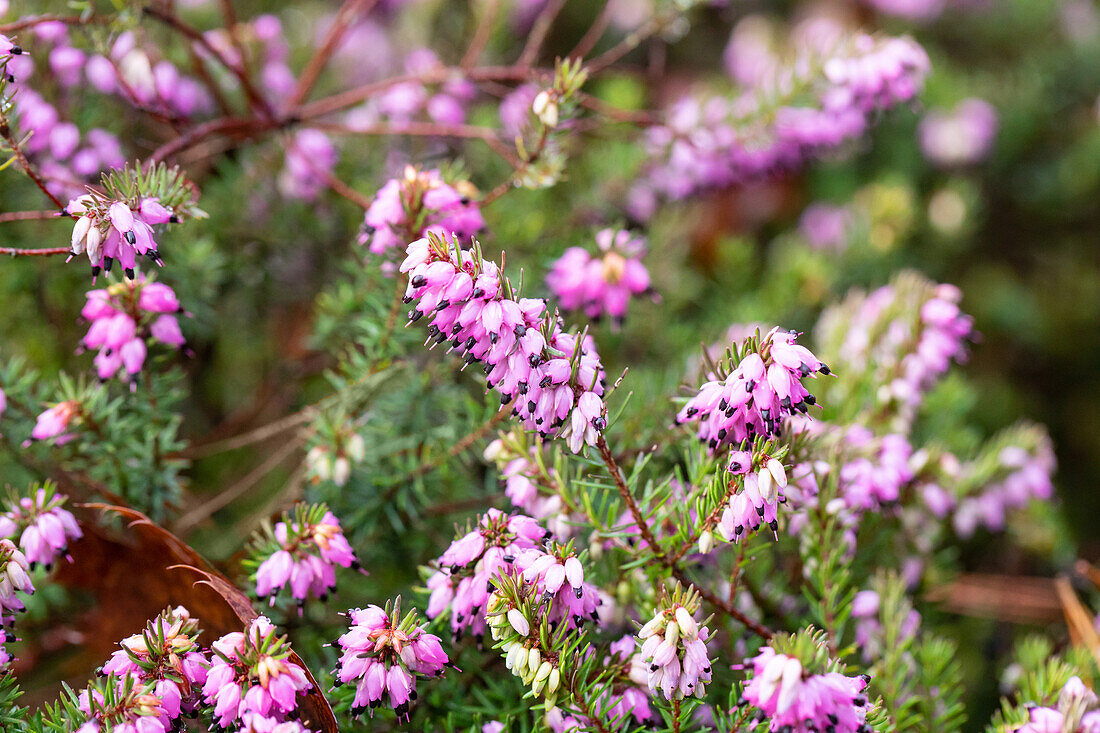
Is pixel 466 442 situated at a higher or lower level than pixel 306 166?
lower

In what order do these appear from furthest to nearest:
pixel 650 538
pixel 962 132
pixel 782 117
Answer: pixel 962 132
pixel 782 117
pixel 650 538

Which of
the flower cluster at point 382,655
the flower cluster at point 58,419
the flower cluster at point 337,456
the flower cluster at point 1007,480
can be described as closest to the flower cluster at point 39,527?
the flower cluster at point 58,419

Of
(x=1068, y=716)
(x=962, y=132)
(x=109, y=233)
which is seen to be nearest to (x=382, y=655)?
(x=109, y=233)

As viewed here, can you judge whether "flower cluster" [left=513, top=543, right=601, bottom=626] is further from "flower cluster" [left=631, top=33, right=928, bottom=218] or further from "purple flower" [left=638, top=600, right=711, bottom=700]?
"flower cluster" [left=631, top=33, right=928, bottom=218]

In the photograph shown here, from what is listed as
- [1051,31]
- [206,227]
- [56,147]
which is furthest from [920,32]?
[56,147]

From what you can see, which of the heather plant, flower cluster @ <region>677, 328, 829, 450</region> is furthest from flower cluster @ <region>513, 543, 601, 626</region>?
flower cluster @ <region>677, 328, 829, 450</region>

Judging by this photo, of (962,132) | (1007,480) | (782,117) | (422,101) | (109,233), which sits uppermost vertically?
(422,101)

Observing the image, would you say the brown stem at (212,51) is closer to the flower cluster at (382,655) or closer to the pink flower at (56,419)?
the pink flower at (56,419)

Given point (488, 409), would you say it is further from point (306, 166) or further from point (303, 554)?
point (306, 166)
